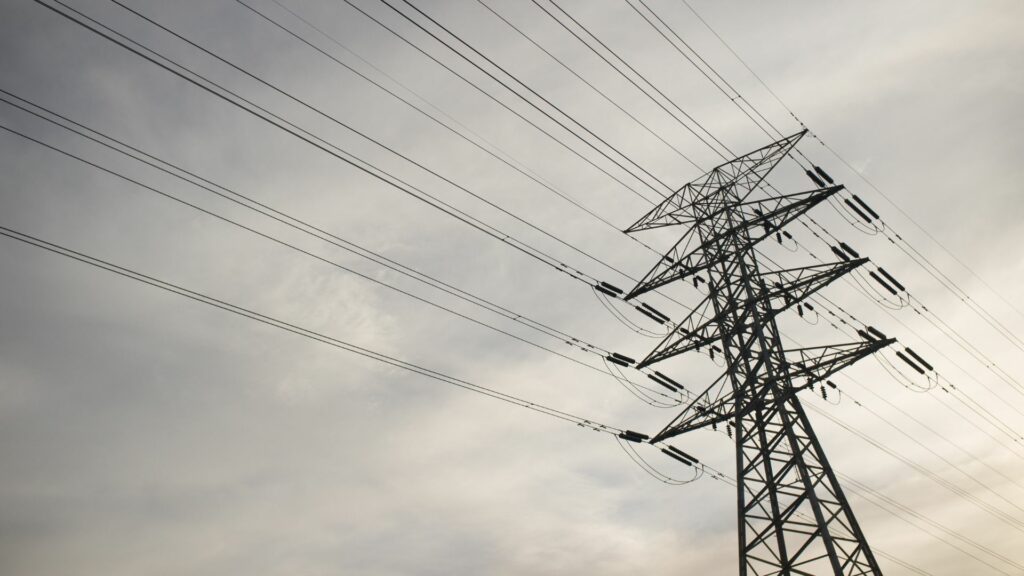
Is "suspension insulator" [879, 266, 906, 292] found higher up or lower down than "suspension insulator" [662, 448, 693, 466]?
higher up

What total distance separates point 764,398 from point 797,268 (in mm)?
3624

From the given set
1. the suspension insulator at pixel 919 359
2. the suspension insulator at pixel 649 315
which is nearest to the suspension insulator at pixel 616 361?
the suspension insulator at pixel 649 315

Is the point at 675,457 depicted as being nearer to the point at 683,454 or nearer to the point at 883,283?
the point at 683,454

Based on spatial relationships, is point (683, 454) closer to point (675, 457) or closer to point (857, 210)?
point (675, 457)

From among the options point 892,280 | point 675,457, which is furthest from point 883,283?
point 675,457

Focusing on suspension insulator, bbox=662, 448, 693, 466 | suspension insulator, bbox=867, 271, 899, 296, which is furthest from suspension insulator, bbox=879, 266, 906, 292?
suspension insulator, bbox=662, 448, 693, 466

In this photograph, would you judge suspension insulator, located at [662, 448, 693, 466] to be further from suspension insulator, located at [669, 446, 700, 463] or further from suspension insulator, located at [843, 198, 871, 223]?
suspension insulator, located at [843, 198, 871, 223]

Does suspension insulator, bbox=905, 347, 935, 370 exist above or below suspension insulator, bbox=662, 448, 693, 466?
above

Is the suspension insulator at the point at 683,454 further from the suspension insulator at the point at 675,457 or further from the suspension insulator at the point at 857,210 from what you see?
the suspension insulator at the point at 857,210

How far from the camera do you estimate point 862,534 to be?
14883 mm

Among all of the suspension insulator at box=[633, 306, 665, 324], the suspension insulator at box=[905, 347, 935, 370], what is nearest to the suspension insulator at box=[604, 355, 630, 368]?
the suspension insulator at box=[633, 306, 665, 324]

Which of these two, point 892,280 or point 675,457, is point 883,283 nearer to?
point 892,280

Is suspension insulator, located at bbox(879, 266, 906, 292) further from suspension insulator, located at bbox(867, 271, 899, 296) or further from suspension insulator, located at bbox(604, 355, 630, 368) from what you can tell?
suspension insulator, located at bbox(604, 355, 630, 368)

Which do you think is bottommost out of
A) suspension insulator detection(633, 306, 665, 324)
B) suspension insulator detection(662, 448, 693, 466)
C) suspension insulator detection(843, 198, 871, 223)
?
suspension insulator detection(662, 448, 693, 466)
